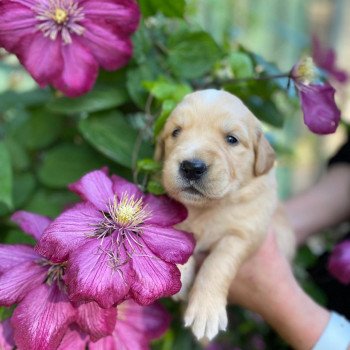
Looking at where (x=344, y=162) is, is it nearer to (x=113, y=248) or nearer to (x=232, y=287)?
(x=232, y=287)

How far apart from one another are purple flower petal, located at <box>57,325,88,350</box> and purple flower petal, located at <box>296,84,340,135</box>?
1.52 ft

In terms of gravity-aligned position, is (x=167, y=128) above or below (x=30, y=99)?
above

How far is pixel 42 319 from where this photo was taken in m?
0.70

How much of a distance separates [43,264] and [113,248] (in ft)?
0.43

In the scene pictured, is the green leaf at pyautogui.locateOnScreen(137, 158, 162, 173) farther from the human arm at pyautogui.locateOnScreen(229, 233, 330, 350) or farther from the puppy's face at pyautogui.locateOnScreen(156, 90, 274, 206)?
the human arm at pyautogui.locateOnScreen(229, 233, 330, 350)

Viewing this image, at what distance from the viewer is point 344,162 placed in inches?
61.4

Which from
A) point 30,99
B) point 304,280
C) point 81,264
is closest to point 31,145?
point 30,99

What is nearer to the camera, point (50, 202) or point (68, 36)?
point (68, 36)

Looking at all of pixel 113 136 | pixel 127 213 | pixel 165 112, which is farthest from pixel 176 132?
pixel 127 213

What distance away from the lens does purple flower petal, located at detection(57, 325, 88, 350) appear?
78 centimetres

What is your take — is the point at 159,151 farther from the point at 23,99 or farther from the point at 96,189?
the point at 23,99

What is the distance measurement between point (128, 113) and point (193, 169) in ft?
1.09

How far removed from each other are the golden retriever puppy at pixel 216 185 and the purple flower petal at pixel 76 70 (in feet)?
0.50

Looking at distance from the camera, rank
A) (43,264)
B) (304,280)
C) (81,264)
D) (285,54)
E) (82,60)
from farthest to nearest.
Answer: (285,54) → (304,280) → (82,60) → (43,264) → (81,264)
